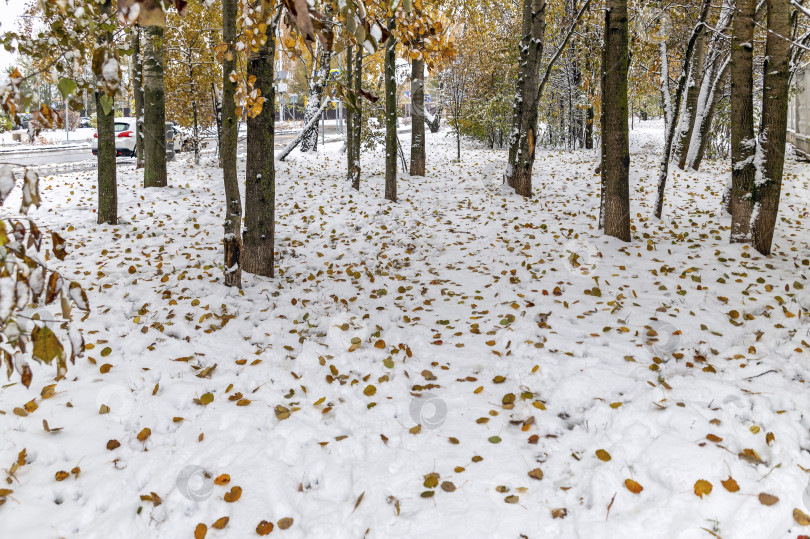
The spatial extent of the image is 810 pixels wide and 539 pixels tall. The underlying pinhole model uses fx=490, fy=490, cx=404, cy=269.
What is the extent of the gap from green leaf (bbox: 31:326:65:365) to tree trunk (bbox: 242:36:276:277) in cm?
459

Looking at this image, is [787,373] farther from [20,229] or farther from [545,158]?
[545,158]

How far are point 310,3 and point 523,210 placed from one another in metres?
8.30

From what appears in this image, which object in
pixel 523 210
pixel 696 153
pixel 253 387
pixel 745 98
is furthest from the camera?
pixel 696 153

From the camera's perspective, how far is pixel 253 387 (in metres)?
3.86

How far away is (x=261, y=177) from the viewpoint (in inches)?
231

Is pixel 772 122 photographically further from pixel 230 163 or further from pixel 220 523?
pixel 220 523

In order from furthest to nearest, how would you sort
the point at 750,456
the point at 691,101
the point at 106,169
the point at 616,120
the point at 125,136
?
the point at 125,136, the point at 691,101, the point at 106,169, the point at 616,120, the point at 750,456

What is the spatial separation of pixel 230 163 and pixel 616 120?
199 inches

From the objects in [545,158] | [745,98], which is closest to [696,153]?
[545,158]

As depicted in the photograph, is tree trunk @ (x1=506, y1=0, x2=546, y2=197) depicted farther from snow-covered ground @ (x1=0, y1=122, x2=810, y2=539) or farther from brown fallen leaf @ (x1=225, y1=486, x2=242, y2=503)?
brown fallen leaf @ (x1=225, y1=486, x2=242, y2=503)

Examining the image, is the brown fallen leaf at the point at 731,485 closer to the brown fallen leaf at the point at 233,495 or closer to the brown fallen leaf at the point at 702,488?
the brown fallen leaf at the point at 702,488

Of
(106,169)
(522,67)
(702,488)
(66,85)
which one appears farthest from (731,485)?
(522,67)

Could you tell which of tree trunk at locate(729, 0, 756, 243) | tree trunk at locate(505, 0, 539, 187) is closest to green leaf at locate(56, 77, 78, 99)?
tree trunk at locate(729, 0, 756, 243)

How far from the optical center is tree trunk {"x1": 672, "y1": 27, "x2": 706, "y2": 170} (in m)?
12.3
